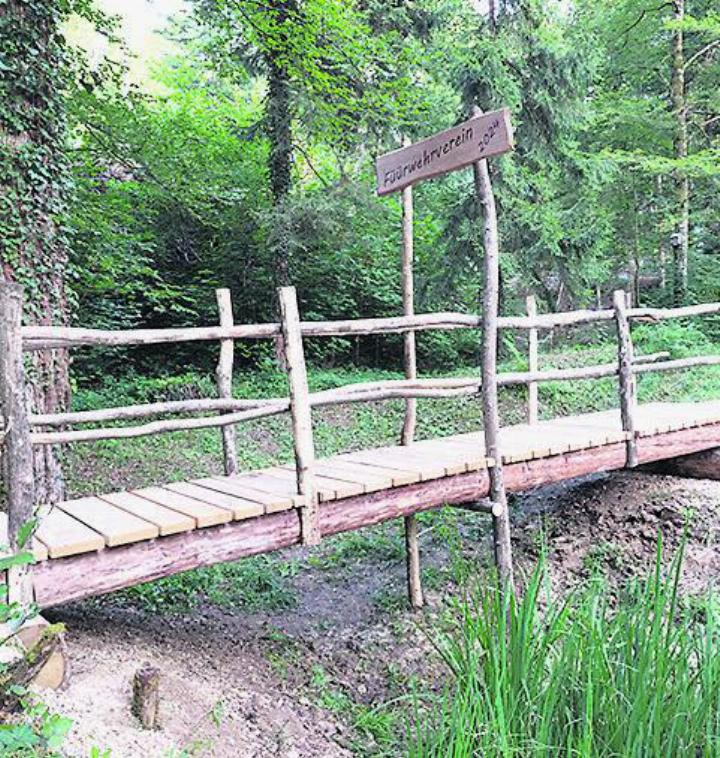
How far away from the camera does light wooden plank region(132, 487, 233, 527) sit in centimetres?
303

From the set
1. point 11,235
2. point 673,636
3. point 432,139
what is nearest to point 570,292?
point 432,139

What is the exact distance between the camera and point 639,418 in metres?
5.36

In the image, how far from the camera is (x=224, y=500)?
10.9 ft

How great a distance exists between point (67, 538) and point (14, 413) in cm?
54

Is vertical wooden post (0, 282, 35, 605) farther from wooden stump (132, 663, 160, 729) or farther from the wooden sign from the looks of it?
the wooden sign

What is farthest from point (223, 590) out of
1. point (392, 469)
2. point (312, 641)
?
point (392, 469)

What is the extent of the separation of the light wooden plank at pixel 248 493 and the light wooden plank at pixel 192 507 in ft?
0.62

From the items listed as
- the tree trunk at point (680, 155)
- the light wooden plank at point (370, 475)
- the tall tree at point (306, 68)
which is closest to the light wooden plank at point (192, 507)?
the light wooden plank at point (370, 475)

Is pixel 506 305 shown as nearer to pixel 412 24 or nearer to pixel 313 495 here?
pixel 412 24

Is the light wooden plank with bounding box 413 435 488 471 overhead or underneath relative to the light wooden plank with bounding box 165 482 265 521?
underneath

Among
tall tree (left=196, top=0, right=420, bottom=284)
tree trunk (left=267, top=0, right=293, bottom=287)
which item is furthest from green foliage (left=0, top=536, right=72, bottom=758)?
tall tree (left=196, top=0, right=420, bottom=284)

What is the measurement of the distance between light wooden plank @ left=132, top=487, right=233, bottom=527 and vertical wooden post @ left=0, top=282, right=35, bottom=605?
2.19 ft

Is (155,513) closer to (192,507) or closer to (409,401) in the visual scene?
(192,507)

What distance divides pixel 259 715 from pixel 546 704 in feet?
4.71
